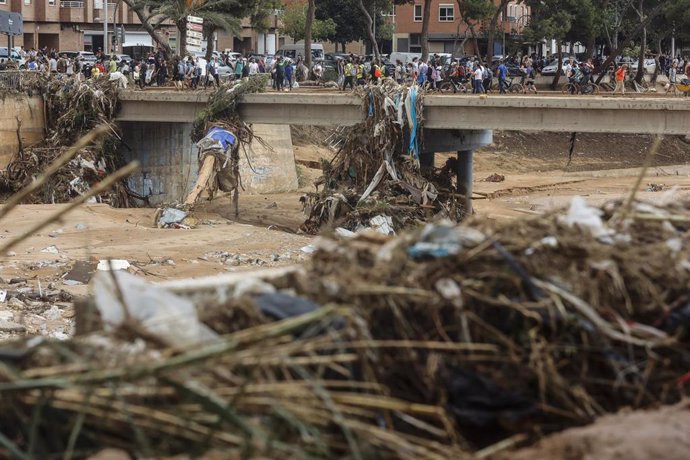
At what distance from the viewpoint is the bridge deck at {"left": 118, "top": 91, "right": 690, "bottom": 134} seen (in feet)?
91.6

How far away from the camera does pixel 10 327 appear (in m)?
15.5

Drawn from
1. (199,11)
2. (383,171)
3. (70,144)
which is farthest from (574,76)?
(70,144)

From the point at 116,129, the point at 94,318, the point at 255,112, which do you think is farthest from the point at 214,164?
the point at 94,318

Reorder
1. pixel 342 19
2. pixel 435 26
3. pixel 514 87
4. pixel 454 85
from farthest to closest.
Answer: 1. pixel 435 26
2. pixel 342 19
3. pixel 514 87
4. pixel 454 85

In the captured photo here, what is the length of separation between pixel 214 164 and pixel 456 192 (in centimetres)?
698

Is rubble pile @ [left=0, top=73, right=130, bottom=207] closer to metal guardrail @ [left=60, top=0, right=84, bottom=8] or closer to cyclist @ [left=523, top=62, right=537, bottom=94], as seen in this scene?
cyclist @ [left=523, top=62, right=537, bottom=94]

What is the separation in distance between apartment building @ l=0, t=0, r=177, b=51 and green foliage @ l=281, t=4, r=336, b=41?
23.3ft

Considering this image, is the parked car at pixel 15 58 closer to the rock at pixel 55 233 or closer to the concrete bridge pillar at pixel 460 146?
the rock at pixel 55 233

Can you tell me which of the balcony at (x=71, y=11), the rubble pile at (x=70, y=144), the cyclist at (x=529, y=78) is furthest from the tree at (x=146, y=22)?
the balcony at (x=71, y=11)

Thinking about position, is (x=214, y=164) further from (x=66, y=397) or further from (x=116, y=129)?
(x=66, y=397)

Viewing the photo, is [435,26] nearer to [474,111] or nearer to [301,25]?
[301,25]

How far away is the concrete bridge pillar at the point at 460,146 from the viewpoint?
31.7 metres

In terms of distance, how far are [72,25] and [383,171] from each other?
4655cm

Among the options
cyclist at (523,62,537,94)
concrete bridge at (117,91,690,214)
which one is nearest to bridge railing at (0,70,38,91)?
concrete bridge at (117,91,690,214)
